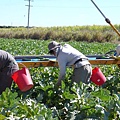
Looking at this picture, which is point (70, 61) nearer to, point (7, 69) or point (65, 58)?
point (65, 58)

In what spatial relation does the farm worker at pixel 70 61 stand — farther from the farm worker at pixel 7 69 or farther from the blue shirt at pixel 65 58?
the farm worker at pixel 7 69

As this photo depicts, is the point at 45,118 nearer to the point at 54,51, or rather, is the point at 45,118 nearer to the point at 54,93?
the point at 54,93

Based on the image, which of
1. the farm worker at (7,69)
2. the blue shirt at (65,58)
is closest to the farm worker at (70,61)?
the blue shirt at (65,58)

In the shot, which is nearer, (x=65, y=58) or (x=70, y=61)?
(x=65, y=58)

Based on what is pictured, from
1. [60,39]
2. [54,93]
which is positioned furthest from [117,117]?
[60,39]

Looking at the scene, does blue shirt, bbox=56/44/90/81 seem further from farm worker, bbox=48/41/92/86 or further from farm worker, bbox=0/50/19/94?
farm worker, bbox=0/50/19/94

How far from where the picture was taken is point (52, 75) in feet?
24.3

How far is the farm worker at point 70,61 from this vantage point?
20.3 feet

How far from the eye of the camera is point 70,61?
6441 mm

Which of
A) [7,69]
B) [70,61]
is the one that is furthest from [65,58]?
[7,69]

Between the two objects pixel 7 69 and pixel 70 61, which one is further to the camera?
pixel 70 61

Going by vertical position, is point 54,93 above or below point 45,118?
below

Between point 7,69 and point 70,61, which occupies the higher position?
point 70,61

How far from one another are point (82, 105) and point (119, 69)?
400 cm
